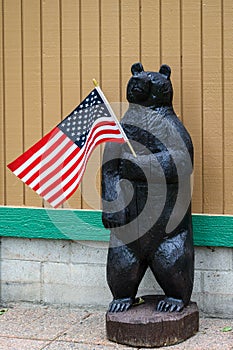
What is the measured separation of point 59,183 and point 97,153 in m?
1.07

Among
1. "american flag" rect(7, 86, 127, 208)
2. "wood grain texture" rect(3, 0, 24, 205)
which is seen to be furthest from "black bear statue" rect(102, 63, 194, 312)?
"wood grain texture" rect(3, 0, 24, 205)

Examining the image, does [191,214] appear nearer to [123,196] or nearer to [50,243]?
[123,196]

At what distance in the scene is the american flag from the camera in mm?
5469

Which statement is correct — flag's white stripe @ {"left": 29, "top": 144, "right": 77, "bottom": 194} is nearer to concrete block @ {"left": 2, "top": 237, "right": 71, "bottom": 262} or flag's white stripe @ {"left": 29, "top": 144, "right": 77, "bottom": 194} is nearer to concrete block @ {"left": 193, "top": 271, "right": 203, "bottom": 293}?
concrete block @ {"left": 2, "top": 237, "right": 71, "bottom": 262}

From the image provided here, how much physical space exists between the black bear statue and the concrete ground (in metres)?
0.30

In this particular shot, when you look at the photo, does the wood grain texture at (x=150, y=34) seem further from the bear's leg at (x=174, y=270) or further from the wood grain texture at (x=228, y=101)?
the bear's leg at (x=174, y=270)

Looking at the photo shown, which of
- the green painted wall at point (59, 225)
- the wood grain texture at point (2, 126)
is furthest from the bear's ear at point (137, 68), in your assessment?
the wood grain texture at point (2, 126)

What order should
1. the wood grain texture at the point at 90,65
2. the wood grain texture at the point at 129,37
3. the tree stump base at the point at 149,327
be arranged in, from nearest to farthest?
the tree stump base at the point at 149,327
the wood grain texture at the point at 129,37
the wood grain texture at the point at 90,65

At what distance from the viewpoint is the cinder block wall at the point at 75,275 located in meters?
6.30

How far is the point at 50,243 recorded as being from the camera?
6.73 m

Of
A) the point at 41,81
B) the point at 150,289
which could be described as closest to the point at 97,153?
the point at 41,81

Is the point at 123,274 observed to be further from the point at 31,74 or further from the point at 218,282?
the point at 31,74

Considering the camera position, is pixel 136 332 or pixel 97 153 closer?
pixel 136 332

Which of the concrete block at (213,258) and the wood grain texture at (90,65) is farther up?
the wood grain texture at (90,65)
